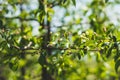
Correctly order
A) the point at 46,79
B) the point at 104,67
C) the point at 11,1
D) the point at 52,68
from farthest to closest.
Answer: the point at 104,67 < the point at 46,79 < the point at 11,1 < the point at 52,68

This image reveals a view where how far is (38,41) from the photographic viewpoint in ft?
22.8

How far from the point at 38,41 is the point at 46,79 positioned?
3391mm

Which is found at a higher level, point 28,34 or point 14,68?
point 28,34

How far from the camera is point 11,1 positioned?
883cm

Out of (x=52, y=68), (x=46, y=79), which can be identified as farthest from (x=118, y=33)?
(x=46, y=79)

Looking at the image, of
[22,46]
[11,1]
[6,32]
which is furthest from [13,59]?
[11,1]

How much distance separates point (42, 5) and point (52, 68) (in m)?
1.54

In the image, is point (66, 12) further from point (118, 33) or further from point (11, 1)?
point (118, 33)

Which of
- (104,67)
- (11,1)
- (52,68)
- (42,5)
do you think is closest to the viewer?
(42,5)

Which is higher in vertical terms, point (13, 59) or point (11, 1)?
point (11, 1)

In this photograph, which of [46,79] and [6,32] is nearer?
[6,32]

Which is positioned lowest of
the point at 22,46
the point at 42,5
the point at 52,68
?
the point at 52,68

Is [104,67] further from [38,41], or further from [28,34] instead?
[38,41]

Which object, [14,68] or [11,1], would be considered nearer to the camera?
[14,68]
